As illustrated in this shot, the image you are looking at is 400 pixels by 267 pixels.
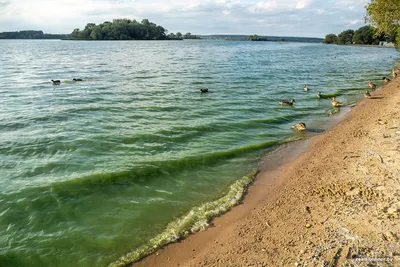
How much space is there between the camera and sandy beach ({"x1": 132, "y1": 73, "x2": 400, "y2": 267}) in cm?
646

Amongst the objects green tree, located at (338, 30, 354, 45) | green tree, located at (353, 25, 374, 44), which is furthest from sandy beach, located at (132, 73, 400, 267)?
green tree, located at (338, 30, 354, 45)

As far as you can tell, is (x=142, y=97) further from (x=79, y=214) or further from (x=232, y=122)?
(x=79, y=214)

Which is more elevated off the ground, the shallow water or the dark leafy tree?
the dark leafy tree

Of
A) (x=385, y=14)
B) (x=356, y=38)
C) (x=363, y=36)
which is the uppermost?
(x=363, y=36)

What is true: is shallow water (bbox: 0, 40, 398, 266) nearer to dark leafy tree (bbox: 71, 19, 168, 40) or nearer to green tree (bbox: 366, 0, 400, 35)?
green tree (bbox: 366, 0, 400, 35)

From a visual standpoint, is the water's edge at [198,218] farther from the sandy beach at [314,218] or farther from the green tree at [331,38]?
the green tree at [331,38]

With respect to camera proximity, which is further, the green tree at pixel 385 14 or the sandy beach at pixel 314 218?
the green tree at pixel 385 14

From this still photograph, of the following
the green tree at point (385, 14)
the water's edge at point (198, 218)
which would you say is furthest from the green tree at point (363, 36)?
the water's edge at point (198, 218)

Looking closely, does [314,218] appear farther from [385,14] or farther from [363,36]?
[363,36]

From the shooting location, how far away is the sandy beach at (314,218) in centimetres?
646

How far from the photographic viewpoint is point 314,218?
25.6 ft

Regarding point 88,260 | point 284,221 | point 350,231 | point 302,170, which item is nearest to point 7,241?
point 88,260

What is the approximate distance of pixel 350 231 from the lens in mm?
6965

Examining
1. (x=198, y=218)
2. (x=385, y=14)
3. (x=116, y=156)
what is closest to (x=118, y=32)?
(x=385, y=14)
